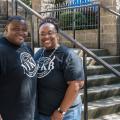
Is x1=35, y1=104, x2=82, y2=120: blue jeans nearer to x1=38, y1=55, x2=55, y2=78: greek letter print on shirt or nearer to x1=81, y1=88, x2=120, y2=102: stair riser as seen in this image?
x1=38, y1=55, x2=55, y2=78: greek letter print on shirt

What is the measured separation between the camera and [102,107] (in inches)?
240

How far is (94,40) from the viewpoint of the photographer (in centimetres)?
973

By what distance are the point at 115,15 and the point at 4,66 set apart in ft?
20.8

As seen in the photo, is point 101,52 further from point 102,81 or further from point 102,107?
point 102,107

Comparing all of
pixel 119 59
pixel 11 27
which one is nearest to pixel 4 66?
pixel 11 27

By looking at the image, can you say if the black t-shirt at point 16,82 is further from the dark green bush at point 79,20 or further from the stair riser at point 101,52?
the dark green bush at point 79,20

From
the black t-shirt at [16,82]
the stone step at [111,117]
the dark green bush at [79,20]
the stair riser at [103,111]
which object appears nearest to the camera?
the black t-shirt at [16,82]

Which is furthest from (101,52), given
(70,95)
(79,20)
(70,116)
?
(70,95)

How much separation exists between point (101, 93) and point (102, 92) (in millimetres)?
33

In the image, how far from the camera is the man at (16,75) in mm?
3279

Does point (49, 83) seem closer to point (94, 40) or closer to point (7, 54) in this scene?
point (7, 54)

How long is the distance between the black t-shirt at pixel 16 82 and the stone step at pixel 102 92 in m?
2.97

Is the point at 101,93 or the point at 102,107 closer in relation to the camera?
the point at 102,107

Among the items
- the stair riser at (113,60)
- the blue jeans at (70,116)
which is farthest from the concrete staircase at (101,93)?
the blue jeans at (70,116)
